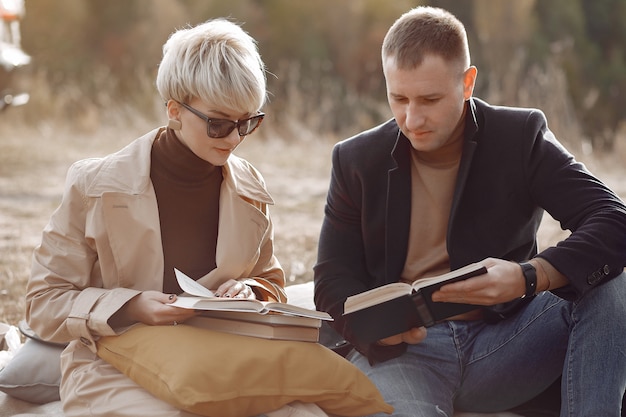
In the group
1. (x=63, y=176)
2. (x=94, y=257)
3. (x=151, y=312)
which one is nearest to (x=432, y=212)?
(x=151, y=312)

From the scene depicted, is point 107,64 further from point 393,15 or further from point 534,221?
point 534,221

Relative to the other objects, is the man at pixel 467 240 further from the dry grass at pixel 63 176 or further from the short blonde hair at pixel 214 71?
the dry grass at pixel 63 176

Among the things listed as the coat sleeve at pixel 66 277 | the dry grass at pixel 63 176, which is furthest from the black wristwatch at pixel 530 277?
the dry grass at pixel 63 176

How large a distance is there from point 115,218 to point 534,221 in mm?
1353

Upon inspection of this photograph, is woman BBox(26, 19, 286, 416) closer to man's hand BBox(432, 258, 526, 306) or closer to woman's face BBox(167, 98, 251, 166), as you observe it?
woman's face BBox(167, 98, 251, 166)

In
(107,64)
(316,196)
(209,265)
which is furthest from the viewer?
(107,64)

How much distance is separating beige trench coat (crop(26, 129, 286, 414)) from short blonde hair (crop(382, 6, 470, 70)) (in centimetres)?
84

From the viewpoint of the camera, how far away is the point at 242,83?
8.87 ft

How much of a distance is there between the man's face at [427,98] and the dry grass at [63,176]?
1.95 m

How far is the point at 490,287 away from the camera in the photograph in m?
2.53

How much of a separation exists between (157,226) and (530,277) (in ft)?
3.72

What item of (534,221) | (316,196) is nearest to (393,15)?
(316,196)

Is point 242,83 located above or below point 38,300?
above

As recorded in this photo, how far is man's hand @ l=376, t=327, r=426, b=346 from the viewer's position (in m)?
2.71
